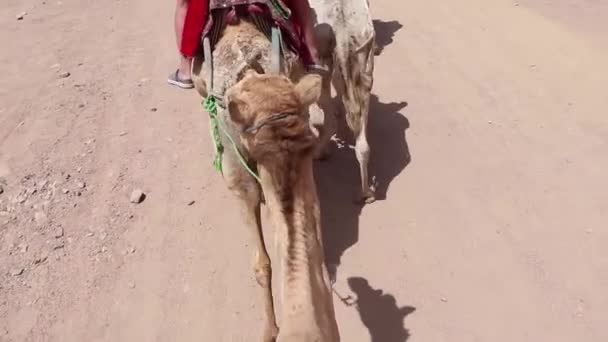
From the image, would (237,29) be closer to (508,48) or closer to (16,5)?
(508,48)

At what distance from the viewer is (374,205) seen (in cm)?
505

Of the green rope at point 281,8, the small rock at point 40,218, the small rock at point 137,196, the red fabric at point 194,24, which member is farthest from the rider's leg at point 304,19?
the small rock at point 40,218

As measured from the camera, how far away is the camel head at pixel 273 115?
2.31 meters

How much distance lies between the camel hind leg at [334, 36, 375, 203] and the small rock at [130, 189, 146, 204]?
195 centimetres

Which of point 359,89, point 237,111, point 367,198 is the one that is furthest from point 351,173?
point 237,111

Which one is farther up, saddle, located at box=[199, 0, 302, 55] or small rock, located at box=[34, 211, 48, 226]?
saddle, located at box=[199, 0, 302, 55]

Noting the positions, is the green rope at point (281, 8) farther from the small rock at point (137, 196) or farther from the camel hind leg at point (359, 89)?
the small rock at point (137, 196)

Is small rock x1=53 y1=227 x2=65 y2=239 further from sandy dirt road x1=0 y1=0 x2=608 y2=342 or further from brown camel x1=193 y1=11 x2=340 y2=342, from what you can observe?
brown camel x1=193 y1=11 x2=340 y2=342

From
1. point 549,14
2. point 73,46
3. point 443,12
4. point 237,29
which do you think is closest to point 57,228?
point 237,29

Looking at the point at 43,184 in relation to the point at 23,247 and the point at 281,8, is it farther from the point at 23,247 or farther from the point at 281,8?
the point at 281,8

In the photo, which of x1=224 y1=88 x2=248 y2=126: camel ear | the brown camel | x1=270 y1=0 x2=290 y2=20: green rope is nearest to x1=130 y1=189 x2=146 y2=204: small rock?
x1=270 y1=0 x2=290 y2=20: green rope

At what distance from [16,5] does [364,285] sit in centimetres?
864

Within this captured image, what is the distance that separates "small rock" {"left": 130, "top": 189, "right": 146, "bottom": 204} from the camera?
5.09 metres

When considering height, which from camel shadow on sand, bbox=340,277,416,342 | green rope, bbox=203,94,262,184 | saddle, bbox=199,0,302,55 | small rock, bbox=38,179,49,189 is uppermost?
saddle, bbox=199,0,302,55
